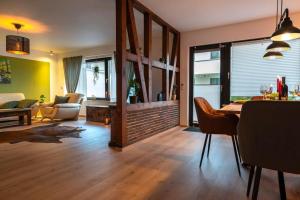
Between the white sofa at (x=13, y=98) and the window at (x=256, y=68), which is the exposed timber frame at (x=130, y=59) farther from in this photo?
the white sofa at (x=13, y=98)

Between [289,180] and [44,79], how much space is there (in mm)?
7954

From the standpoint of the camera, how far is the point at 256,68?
14.7ft

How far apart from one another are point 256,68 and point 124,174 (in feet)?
12.7

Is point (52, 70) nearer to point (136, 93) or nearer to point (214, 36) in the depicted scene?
point (136, 93)

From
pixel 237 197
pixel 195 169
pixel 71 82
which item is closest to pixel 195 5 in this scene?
pixel 195 169

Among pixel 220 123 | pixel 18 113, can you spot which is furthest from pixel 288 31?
pixel 18 113

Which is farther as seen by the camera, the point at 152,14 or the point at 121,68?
the point at 152,14

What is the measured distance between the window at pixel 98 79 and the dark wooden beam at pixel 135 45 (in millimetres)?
3293

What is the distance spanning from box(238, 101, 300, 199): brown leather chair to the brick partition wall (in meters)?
2.29

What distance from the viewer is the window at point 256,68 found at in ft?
13.5

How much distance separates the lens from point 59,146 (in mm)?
3396

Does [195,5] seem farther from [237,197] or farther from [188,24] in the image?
[237,197]

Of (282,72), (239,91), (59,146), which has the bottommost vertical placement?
(59,146)

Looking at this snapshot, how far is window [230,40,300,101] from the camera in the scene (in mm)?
4109
